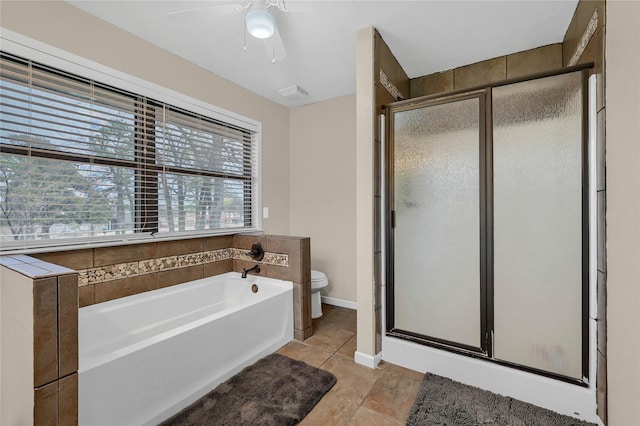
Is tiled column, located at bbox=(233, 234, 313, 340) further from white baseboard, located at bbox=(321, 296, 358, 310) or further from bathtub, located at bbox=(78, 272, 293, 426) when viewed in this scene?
white baseboard, located at bbox=(321, 296, 358, 310)

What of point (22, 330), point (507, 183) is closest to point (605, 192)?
point (507, 183)

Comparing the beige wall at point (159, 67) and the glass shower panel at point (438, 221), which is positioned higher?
the beige wall at point (159, 67)

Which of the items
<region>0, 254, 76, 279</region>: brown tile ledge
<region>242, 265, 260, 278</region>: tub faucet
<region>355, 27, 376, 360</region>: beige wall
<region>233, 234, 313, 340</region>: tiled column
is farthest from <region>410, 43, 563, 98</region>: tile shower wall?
<region>0, 254, 76, 279</region>: brown tile ledge

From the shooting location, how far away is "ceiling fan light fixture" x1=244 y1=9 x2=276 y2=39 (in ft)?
5.35

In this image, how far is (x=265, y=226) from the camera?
11.0 ft

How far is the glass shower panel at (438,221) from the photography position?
184cm

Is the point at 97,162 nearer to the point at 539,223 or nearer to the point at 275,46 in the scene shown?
the point at 275,46

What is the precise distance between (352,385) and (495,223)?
4.56 ft

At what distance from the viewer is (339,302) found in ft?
11.1

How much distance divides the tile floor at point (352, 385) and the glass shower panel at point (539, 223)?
2.19 feet
